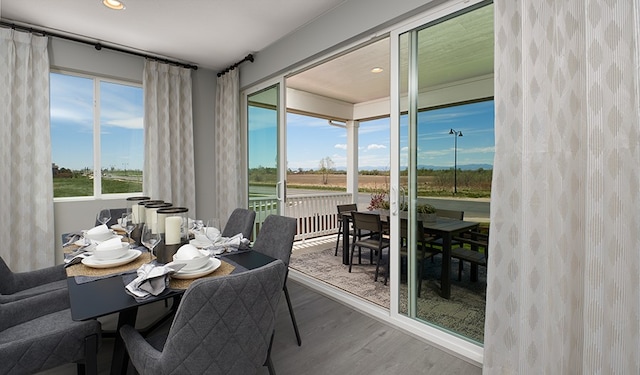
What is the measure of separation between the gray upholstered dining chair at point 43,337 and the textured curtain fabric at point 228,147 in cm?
265

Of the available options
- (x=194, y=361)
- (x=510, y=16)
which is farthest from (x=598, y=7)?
(x=194, y=361)

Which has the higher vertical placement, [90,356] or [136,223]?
[136,223]

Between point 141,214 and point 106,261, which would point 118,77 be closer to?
point 141,214

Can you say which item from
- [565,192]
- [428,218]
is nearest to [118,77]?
[428,218]

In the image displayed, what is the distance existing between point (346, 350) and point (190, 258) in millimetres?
1276

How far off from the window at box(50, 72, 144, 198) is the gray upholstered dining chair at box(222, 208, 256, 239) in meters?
1.99

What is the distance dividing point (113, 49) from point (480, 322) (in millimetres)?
4751

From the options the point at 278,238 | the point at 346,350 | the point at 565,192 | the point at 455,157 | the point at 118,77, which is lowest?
the point at 346,350

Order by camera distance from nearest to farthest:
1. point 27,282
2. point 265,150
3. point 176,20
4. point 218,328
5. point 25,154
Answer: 1. point 218,328
2. point 27,282
3. point 176,20
4. point 25,154
5. point 265,150

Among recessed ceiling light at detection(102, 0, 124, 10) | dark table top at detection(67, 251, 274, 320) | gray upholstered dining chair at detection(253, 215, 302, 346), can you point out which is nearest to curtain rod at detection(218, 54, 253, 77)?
recessed ceiling light at detection(102, 0, 124, 10)

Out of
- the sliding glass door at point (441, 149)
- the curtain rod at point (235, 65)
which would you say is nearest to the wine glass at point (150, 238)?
the sliding glass door at point (441, 149)

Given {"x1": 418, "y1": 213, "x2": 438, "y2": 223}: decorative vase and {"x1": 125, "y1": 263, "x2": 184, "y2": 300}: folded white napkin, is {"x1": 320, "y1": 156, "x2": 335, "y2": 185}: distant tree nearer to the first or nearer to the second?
{"x1": 418, "y1": 213, "x2": 438, "y2": 223}: decorative vase

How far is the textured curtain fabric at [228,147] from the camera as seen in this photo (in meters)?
4.16

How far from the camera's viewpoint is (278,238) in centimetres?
218
